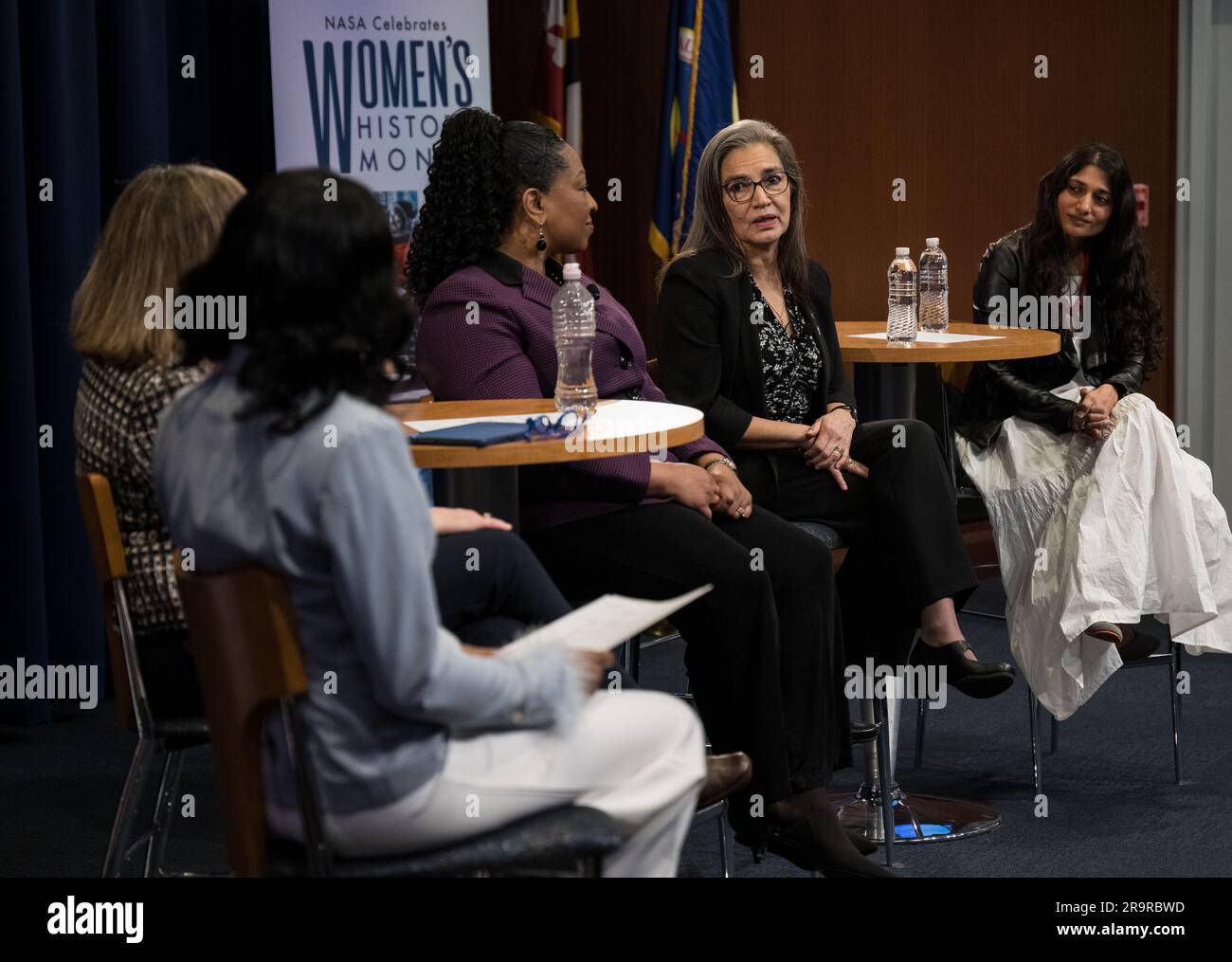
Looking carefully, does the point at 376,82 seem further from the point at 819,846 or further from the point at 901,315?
the point at 819,846

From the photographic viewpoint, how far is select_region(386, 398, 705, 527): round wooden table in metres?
2.49

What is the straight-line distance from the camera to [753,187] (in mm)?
3496

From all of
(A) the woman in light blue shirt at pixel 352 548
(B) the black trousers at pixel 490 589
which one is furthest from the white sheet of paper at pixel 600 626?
(B) the black trousers at pixel 490 589

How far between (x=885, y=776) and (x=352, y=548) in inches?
75.3

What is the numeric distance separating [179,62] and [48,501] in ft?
4.44

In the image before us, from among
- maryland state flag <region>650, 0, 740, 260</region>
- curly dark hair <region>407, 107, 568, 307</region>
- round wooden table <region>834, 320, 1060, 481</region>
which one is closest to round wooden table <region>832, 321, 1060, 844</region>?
round wooden table <region>834, 320, 1060, 481</region>

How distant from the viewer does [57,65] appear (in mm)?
4152

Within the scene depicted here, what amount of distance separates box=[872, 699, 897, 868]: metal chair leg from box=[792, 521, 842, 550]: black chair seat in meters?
0.34

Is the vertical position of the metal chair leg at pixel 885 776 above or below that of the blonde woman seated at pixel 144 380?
below

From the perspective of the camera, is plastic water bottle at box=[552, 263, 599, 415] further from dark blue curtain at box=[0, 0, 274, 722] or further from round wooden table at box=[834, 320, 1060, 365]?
dark blue curtain at box=[0, 0, 274, 722]

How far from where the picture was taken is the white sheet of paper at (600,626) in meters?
1.85

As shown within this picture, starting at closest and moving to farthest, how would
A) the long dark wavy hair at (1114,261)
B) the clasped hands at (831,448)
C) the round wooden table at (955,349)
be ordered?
the clasped hands at (831,448) < the round wooden table at (955,349) < the long dark wavy hair at (1114,261)

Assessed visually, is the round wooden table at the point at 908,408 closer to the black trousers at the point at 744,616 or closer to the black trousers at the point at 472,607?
the black trousers at the point at 744,616
